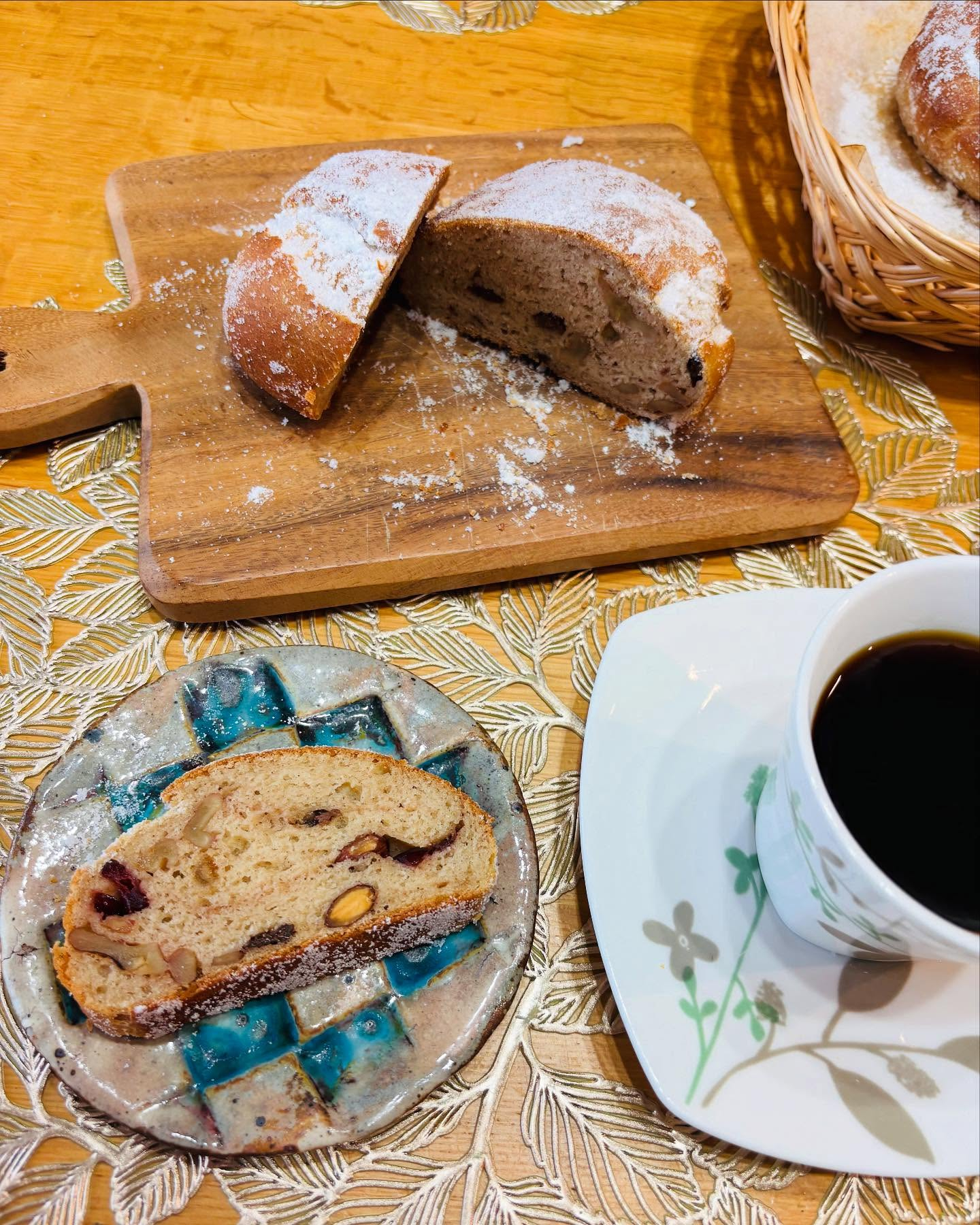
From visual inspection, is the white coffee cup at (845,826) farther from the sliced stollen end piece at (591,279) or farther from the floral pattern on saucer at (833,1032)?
the sliced stollen end piece at (591,279)

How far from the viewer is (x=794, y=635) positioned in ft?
3.77

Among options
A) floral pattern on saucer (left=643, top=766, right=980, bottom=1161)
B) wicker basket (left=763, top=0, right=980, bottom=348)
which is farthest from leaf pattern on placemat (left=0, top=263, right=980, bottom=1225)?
wicker basket (left=763, top=0, right=980, bottom=348)

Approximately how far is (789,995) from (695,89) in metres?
1.88

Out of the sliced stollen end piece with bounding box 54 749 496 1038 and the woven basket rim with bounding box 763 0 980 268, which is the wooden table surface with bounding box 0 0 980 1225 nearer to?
the woven basket rim with bounding box 763 0 980 268

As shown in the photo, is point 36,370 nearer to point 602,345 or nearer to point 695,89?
point 602,345

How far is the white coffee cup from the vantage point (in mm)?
766

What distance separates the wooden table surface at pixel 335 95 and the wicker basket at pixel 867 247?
13cm

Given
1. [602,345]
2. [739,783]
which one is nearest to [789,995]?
[739,783]

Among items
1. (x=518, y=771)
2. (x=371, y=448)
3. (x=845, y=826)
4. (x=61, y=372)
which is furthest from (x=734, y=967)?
(x=61, y=372)

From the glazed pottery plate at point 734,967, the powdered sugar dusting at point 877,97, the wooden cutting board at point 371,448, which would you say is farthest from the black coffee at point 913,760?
the powdered sugar dusting at point 877,97

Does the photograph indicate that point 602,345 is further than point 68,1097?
Yes

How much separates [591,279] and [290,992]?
3.67 ft

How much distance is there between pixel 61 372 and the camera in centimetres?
135

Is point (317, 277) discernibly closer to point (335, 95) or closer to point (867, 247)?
point (335, 95)
